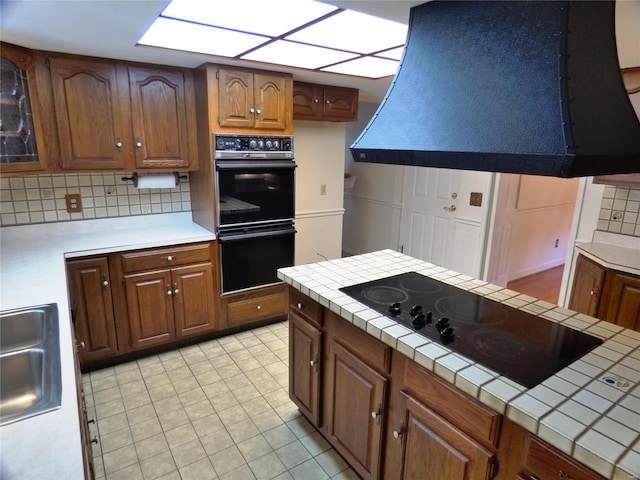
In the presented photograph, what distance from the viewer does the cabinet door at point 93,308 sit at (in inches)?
94.8

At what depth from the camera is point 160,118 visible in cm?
271

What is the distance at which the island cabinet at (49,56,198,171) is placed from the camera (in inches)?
94.5

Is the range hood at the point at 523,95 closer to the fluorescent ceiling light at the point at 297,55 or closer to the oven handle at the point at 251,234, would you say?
the fluorescent ceiling light at the point at 297,55

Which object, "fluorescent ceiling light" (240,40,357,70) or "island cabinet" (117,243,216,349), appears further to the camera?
"island cabinet" (117,243,216,349)

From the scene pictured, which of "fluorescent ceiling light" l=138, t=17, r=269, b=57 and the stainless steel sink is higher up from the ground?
"fluorescent ceiling light" l=138, t=17, r=269, b=57

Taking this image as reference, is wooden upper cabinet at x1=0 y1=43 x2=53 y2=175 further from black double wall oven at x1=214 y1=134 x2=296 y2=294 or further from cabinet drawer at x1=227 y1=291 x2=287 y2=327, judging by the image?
cabinet drawer at x1=227 y1=291 x2=287 y2=327

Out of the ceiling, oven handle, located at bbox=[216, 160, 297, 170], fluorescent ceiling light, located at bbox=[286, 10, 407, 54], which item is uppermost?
fluorescent ceiling light, located at bbox=[286, 10, 407, 54]

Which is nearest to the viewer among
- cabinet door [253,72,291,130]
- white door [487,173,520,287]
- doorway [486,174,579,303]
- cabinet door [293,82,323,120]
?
cabinet door [253,72,291,130]

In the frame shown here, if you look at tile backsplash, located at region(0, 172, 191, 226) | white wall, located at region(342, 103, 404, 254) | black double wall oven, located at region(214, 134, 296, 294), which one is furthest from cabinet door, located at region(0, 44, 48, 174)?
white wall, located at region(342, 103, 404, 254)

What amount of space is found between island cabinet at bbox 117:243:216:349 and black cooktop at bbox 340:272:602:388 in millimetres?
1481

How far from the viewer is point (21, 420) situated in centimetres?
92

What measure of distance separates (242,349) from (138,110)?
6.30 ft

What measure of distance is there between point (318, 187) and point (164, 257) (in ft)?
5.73

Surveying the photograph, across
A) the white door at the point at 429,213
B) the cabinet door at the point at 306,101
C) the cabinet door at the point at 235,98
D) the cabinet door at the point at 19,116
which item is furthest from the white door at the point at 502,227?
the cabinet door at the point at 19,116
